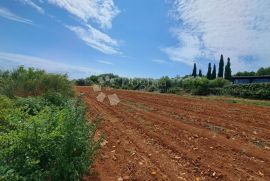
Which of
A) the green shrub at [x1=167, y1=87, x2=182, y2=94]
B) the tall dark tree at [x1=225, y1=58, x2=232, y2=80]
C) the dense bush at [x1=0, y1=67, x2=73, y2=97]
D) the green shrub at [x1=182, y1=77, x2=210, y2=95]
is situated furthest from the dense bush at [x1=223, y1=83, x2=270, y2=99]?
the tall dark tree at [x1=225, y1=58, x2=232, y2=80]

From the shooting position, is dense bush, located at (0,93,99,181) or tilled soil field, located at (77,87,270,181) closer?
dense bush, located at (0,93,99,181)

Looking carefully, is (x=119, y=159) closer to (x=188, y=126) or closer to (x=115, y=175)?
(x=115, y=175)

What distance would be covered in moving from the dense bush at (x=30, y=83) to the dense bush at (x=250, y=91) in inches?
832

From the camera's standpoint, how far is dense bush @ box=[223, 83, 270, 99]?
1131 inches

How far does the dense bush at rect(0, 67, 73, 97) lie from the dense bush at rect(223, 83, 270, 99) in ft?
69.4

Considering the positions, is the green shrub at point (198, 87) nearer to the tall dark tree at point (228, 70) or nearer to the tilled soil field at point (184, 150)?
the tall dark tree at point (228, 70)

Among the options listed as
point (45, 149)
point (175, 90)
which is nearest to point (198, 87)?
point (175, 90)

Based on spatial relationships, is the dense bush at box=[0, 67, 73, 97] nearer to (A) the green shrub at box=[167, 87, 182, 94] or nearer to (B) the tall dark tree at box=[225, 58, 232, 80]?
(A) the green shrub at box=[167, 87, 182, 94]

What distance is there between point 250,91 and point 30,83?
24.0 m

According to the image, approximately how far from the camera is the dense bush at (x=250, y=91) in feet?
94.3

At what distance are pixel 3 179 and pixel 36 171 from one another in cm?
51

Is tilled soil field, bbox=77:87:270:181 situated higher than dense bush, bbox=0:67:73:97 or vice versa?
dense bush, bbox=0:67:73:97

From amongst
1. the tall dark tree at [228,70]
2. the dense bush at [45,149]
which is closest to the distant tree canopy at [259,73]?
the tall dark tree at [228,70]

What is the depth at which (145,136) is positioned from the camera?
8930 millimetres
